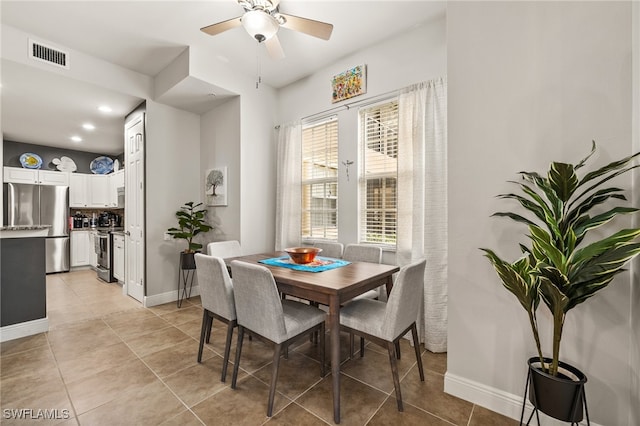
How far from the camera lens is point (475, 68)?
5.86ft

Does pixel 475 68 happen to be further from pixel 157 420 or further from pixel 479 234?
pixel 157 420

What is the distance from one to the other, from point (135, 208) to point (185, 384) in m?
2.86

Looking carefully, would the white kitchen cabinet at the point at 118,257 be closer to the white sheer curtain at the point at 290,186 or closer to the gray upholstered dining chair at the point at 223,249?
the gray upholstered dining chair at the point at 223,249

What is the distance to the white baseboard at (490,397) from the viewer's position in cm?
161

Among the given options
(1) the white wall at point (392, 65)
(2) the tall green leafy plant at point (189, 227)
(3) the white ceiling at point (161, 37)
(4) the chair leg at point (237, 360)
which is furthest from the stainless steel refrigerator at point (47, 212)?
(4) the chair leg at point (237, 360)

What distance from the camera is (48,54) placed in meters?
2.96

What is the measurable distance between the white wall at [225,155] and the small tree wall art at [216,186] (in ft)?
0.21

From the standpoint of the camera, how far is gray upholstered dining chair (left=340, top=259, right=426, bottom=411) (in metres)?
1.69


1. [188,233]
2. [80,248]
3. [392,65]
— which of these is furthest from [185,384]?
[80,248]

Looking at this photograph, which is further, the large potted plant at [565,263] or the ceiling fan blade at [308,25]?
the ceiling fan blade at [308,25]

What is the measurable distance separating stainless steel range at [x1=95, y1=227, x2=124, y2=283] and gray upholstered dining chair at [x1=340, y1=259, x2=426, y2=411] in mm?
4927

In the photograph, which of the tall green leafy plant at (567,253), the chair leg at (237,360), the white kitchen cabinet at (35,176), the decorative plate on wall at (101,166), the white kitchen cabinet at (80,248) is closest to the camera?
the tall green leafy plant at (567,253)

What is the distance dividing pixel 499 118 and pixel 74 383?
3.44 meters

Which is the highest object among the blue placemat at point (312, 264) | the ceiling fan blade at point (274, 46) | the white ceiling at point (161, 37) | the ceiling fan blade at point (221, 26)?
the white ceiling at point (161, 37)
